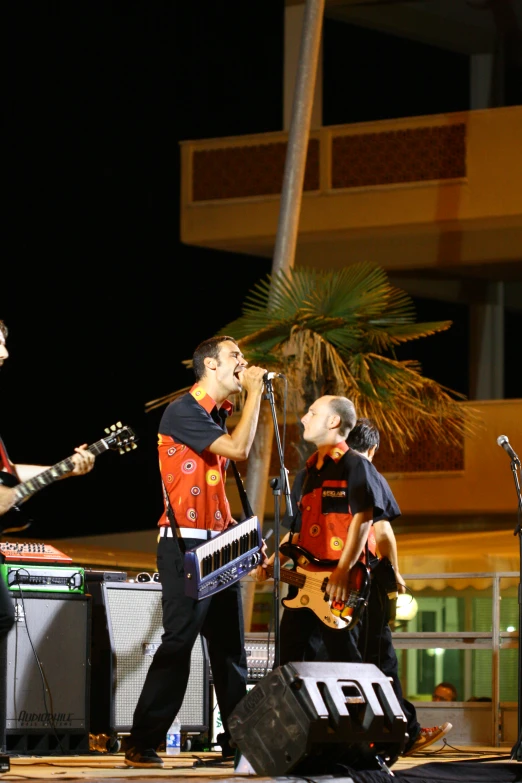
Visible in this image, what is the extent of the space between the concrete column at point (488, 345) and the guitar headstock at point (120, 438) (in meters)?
14.6

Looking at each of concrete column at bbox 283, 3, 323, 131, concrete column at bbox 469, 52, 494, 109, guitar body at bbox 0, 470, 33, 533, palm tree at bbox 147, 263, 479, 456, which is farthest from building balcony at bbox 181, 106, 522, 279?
guitar body at bbox 0, 470, 33, 533

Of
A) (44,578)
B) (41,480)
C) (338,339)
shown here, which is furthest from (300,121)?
(41,480)

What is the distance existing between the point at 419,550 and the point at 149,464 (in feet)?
33.6

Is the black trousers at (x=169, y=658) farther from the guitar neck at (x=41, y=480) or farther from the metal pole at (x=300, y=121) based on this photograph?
the metal pole at (x=300, y=121)

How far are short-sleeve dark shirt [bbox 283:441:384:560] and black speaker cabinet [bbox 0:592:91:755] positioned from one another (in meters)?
1.43

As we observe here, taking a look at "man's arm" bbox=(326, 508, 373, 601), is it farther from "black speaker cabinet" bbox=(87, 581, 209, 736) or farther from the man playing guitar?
"black speaker cabinet" bbox=(87, 581, 209, 736)

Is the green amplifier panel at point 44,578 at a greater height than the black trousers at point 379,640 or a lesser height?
greater

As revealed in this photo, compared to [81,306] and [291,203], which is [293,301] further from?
[81,306]

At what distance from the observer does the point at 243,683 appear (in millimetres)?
6824

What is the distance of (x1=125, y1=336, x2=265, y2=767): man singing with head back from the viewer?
656 centimetres

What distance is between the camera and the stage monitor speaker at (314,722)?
5797mm

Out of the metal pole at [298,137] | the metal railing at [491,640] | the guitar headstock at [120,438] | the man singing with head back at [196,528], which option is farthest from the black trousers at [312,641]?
the metal pole at [298,137]

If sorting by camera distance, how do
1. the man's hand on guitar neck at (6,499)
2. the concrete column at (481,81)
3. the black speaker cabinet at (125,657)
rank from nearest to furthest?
the man's hand on guitar neck at (6,499)
the black speaker cabinet at (125,657)
the concrete column at (481,81)

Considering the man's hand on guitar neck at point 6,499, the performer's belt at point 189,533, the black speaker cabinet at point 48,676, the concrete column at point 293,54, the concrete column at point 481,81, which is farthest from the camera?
the concrete column at point 481,81
